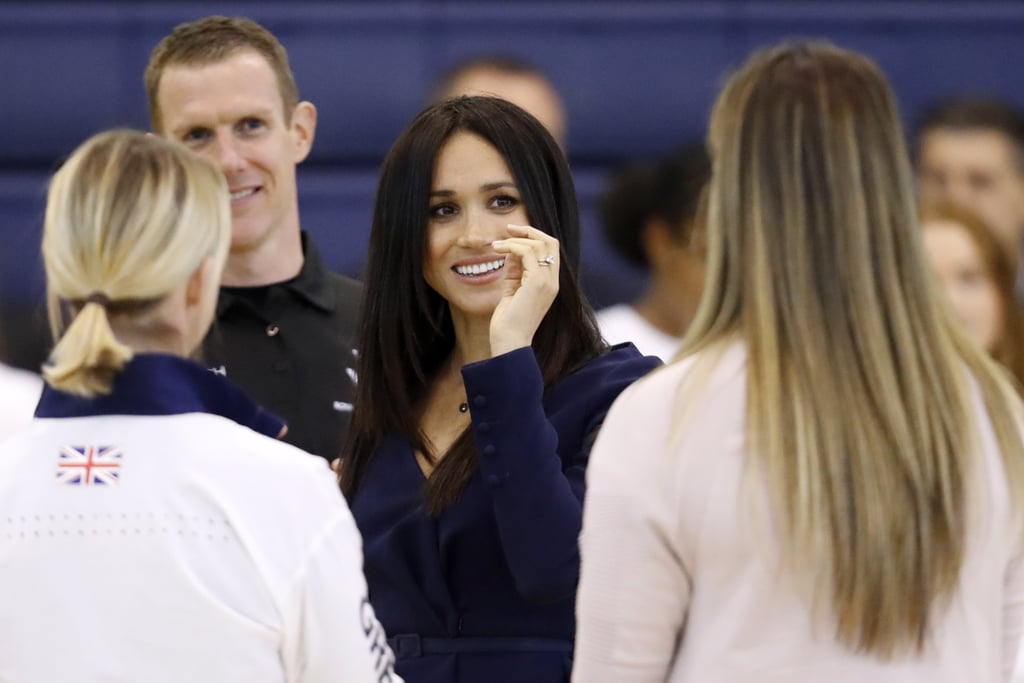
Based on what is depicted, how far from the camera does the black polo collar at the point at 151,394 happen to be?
173cm

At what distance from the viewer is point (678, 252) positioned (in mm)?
4559

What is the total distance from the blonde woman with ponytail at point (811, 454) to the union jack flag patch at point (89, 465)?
1.64 ft

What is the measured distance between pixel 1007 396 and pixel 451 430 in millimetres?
932

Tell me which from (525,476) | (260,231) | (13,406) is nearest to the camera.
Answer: (525,476)

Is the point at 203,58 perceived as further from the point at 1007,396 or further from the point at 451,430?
the point at 1007,396

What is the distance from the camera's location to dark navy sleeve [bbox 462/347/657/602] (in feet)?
6.72

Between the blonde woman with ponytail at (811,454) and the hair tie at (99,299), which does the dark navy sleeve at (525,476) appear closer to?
the blonde woman with ponytail at (811,454)

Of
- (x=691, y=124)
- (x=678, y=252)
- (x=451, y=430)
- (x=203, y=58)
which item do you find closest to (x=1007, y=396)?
(x=451, y=430)

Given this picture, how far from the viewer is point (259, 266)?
118 inches

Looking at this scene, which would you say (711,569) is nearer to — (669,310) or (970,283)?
(970,283)

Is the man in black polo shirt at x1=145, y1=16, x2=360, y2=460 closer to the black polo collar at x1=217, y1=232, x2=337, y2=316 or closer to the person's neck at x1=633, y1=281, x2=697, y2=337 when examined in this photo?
the black polo collar at x1=217, y1=232, x2=337, y2=316

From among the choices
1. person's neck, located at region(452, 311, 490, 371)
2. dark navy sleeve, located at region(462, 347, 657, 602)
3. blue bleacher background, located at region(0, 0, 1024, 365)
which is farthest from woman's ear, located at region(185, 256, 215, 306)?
blue bleacher background, located at region(0, 0, 1024, 365)

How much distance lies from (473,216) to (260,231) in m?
0.75

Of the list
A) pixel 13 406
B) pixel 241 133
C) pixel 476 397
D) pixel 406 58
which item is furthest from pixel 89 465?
pixel 406 58
